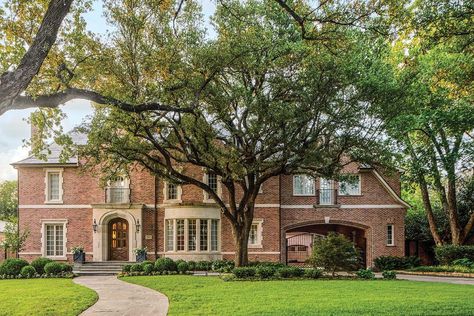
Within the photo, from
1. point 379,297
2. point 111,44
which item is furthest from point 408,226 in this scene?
point 111,44

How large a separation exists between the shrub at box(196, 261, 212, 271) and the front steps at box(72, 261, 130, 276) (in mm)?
→ 3853

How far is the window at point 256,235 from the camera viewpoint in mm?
28484

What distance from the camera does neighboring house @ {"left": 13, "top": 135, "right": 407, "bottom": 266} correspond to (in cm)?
2809

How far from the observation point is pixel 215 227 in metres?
28.4

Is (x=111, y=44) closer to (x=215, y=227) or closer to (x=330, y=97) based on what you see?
(x=330, y=97)

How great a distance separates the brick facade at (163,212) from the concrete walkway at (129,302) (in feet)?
A: 37.1

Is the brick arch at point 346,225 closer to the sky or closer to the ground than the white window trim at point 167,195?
closer to the ground

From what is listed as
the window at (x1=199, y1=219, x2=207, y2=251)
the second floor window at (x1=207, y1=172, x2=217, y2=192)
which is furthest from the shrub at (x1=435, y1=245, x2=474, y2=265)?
the second floor window at (x1=207, y1=172, x2=217, y2=192)

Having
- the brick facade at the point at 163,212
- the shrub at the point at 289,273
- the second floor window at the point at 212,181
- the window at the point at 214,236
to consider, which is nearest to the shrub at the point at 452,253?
the brick facade at the point at 163,212

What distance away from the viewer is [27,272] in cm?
2147

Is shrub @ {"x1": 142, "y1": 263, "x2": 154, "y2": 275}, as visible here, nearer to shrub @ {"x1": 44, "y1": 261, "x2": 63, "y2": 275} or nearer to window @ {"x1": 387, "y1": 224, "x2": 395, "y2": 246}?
shrub @ {"x1": 44, "y1": 261, "x2": 63, "y2": 275}

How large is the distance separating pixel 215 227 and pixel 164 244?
289 cm

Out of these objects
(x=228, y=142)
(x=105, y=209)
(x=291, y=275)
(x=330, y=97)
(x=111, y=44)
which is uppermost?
(x=111, y=44)

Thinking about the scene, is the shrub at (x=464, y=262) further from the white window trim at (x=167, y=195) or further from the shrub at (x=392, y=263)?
the white window trim at (x=167, y=195)
